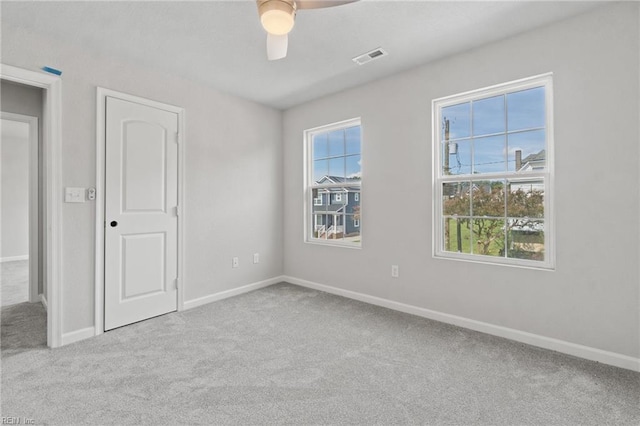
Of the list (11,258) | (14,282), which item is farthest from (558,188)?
(11,258)

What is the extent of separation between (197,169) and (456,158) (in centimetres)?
278

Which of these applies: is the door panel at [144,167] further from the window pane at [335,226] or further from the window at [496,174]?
the window at [496,174]

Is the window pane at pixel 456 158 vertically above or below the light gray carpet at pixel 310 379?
above

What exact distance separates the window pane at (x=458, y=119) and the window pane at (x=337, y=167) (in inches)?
51.7

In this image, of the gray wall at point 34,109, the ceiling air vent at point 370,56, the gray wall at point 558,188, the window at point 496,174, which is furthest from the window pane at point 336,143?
the gray wall at point 34,109

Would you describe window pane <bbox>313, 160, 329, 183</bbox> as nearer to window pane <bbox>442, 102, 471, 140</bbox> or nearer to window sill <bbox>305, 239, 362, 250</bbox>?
window sill <bbox>305, 239, 362, 250</bbox>

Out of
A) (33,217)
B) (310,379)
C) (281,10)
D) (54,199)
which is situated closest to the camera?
(281,10)

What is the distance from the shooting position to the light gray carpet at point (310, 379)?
1660 mm

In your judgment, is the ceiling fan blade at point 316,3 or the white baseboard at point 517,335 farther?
the white baseboard at point 517,335

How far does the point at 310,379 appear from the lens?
1993 millimetres

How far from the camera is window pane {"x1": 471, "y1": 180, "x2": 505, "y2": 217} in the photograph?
2682 millimetres

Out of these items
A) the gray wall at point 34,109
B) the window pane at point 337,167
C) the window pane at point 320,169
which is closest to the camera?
the gray wall at point 34,109

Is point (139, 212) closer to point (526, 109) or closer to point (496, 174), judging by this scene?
point (496, 174)

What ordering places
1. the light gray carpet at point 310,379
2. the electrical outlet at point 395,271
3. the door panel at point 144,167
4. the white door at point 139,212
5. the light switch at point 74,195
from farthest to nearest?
the electrical outlet at point 395,271, the door panel at point 144,167, the white door at point 139,212, the light switch at point 74,195, the light gray carpet at point 310,379
